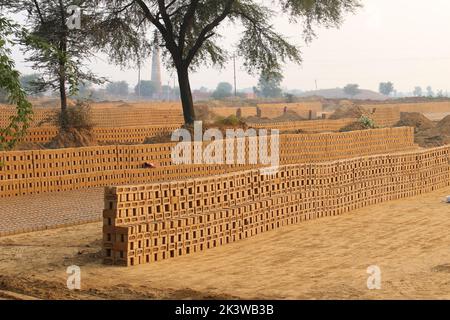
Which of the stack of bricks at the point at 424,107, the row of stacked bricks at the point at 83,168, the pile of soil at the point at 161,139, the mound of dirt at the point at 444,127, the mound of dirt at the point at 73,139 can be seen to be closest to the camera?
the row of stacked bricks at the point at 83,168

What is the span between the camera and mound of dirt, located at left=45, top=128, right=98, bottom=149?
82.7ft

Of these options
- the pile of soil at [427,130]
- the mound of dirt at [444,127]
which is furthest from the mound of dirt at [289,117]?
the mound of dirt at [444,127]

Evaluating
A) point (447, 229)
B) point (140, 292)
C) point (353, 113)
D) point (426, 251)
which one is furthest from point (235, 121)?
point (353, 113)

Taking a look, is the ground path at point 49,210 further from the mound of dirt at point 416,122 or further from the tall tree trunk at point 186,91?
the mound of dirt at point 416,122

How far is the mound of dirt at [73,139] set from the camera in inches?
993

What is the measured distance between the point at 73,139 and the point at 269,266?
55.1 ft

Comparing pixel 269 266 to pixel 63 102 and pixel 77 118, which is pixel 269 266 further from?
pixel 63 102

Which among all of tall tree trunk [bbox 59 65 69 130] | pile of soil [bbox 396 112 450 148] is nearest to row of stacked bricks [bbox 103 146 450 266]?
tall tree trunk [bbox 59 65 69 130]

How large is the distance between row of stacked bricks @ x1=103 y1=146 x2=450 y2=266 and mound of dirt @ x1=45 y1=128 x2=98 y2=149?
1210cm

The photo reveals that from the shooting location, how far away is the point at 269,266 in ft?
33.6

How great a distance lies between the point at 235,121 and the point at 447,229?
51.4ft

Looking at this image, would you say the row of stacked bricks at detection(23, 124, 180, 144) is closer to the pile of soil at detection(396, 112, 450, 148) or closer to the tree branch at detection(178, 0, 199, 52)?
the tree branch at detection(178, 0, 199, 52)

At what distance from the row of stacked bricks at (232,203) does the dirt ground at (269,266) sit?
0.29 m
